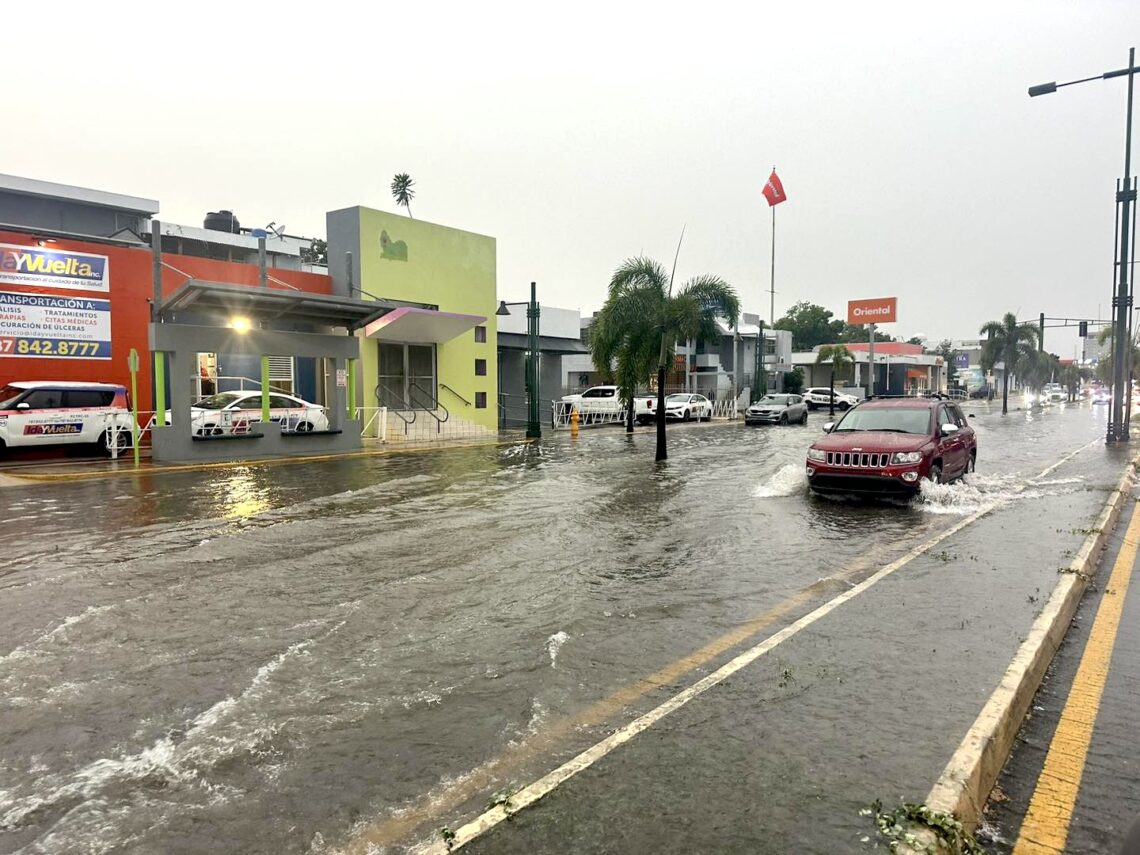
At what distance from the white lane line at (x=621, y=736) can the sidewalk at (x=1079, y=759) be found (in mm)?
1535

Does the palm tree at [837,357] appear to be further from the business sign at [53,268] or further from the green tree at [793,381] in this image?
the business sign at [53,268]

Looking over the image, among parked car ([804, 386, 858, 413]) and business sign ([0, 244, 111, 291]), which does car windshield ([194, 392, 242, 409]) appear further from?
parked car ([804, 386, 858, 413])

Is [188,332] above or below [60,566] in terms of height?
above

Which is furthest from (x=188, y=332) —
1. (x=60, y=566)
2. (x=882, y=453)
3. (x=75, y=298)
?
(x=882, y=453)

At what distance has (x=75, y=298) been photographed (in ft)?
65.7

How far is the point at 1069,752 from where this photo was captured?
385 centimetres

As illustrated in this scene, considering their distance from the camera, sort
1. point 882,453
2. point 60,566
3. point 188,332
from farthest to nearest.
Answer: point 188,332
point 882,453
point 60,566

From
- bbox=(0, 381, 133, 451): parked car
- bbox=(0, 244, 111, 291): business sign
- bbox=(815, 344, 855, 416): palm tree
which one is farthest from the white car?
bbox=(815, 344, 855, 416): palm tree

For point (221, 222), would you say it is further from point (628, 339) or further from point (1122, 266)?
point (1122, 266)

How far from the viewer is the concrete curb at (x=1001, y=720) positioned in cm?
324

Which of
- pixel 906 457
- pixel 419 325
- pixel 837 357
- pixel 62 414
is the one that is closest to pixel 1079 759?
pixel 906 457

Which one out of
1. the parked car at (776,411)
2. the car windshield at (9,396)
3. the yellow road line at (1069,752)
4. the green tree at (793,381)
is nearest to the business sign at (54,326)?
the car windshield at (9,396)

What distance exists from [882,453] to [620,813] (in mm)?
9424

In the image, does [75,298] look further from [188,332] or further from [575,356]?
[575,356]
